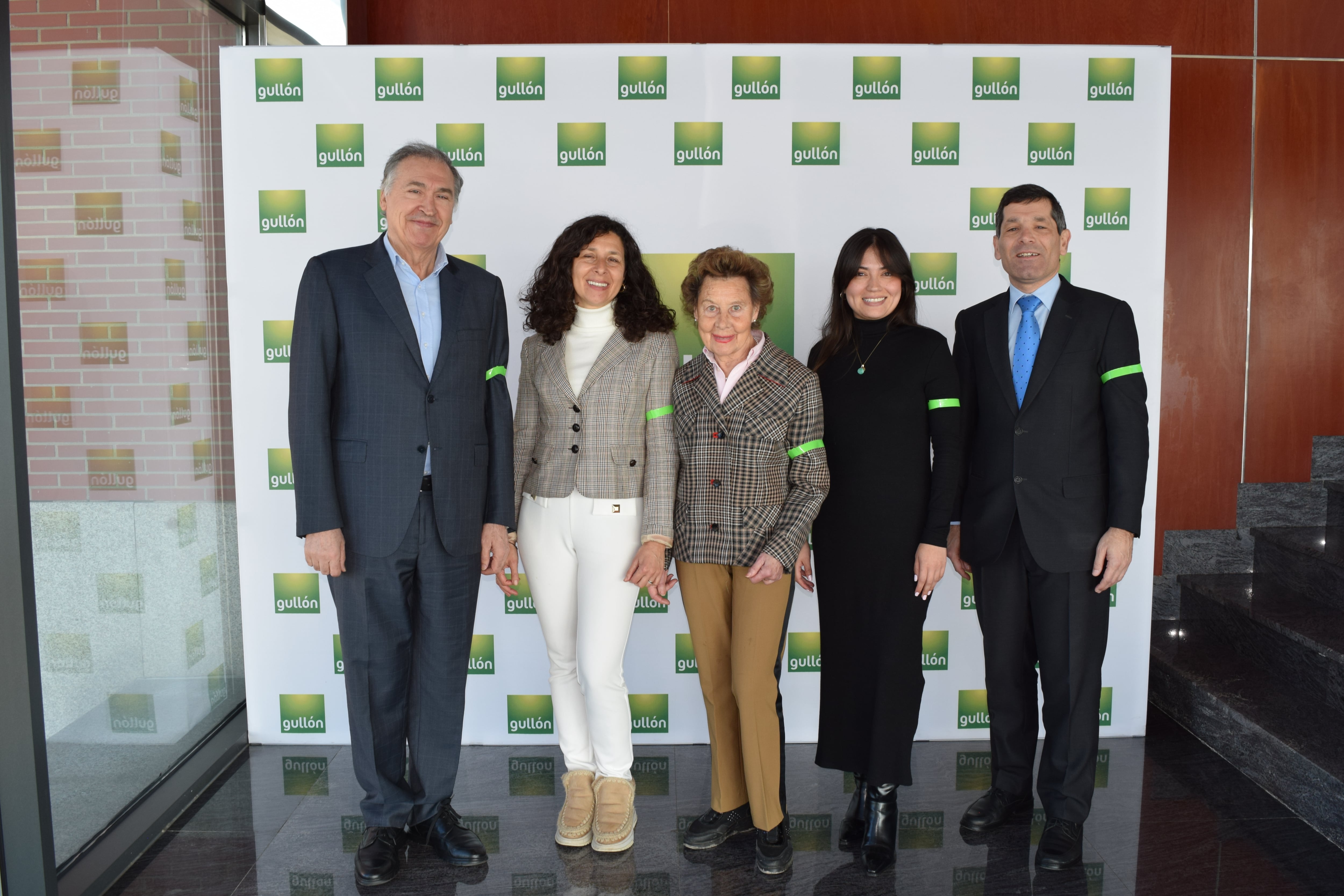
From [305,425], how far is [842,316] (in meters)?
1.46

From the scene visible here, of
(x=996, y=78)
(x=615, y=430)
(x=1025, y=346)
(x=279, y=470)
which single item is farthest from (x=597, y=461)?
(x=996, y=78)

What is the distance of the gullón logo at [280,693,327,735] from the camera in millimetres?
3377

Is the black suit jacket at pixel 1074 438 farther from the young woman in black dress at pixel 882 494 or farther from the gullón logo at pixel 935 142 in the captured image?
the gullón logo at pixel 935 142

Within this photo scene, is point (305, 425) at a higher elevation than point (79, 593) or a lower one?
higher

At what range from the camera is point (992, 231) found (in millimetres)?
3314

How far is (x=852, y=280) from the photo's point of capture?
239cm

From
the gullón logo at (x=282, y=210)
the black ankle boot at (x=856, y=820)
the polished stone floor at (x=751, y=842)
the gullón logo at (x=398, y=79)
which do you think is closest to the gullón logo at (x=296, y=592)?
the polished stone floor at (x=751, y=842)

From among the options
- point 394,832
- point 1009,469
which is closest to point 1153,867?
point 1009,469

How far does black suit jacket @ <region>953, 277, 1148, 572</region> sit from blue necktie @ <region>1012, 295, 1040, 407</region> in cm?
3

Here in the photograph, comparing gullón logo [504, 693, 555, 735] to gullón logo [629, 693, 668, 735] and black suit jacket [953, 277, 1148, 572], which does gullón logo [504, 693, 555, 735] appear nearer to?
gullón logo [629, 693, 668, 735]

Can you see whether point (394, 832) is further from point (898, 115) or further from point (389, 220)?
point (898, 115)

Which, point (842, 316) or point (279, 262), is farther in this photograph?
point (279, 262)

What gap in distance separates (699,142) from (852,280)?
3.79 ft

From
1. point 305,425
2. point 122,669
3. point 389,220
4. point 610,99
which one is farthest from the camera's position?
point 610,99
